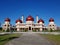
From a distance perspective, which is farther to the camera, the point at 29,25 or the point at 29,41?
the point at 29,25

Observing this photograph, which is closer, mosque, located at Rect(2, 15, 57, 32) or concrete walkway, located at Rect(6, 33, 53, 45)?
concrete walkway, located at Rect(6, 33, 53, 45)

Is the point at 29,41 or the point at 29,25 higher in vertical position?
the point at 29,25

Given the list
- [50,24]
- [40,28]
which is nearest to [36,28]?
[40,28]

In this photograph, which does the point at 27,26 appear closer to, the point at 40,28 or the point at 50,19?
the point at 40,28

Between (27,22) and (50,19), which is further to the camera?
(50,19)

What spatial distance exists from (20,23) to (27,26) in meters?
4.77

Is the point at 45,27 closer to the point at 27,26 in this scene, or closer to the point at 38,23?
the point at 38,23

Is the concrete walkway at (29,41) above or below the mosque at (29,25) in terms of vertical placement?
below

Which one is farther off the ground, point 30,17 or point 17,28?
point 30,17

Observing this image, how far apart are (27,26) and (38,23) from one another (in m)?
7.15

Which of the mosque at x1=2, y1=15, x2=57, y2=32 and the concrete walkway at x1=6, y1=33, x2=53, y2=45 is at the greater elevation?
the mosque at x1=2, y1=15, x2=57, y2=32

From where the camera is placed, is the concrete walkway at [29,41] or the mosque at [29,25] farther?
the mosque at [29,25]

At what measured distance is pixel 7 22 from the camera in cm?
9356

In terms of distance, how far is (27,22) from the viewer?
89.4 m
